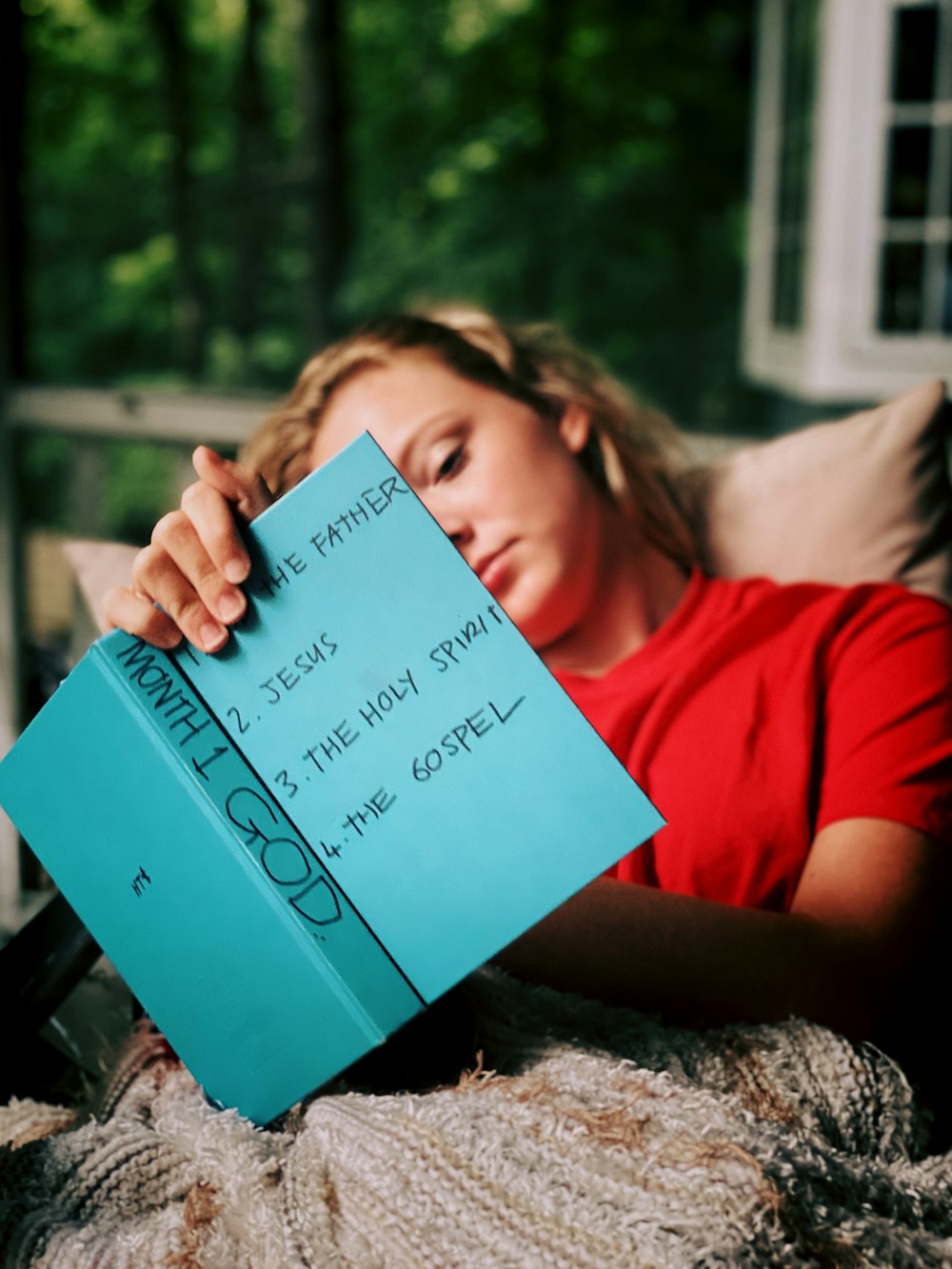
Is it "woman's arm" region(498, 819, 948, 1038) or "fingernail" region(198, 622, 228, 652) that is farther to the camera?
"woman's arm" region(498, 819, 948, 1038)

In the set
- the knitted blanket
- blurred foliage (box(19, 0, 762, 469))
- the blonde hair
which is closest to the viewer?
the knitted blanket

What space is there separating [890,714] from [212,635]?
0.57 metres

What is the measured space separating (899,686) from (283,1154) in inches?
23.9

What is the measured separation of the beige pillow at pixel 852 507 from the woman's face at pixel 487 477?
0.80 ft

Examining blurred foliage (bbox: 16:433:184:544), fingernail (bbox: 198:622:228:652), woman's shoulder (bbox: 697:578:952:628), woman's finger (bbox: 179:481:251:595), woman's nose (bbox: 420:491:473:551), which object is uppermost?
woman's finger (bbox: 179:481:251:595)

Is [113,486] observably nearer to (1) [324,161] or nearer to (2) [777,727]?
Answer: (1) [324,161]

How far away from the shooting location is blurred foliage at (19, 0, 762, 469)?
21.7ft

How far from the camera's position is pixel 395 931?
0.61m

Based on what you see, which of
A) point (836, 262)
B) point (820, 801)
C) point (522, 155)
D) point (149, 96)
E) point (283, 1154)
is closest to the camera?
point (283, 1154)

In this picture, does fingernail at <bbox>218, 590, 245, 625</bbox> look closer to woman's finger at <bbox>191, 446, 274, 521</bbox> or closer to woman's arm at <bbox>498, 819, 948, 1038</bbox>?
woman's finger at <bbox>191, 446, 274, 521</bbox>

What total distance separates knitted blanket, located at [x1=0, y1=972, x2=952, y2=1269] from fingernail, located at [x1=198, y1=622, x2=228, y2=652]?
0.28 m

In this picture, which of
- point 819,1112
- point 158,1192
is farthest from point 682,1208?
point 158,1192

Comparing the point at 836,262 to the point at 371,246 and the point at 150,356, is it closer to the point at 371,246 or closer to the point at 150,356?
the point at 371,246

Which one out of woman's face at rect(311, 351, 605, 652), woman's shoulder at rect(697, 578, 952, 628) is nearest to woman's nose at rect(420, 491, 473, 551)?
woman's face at rect(311, 351, 605, 652)
